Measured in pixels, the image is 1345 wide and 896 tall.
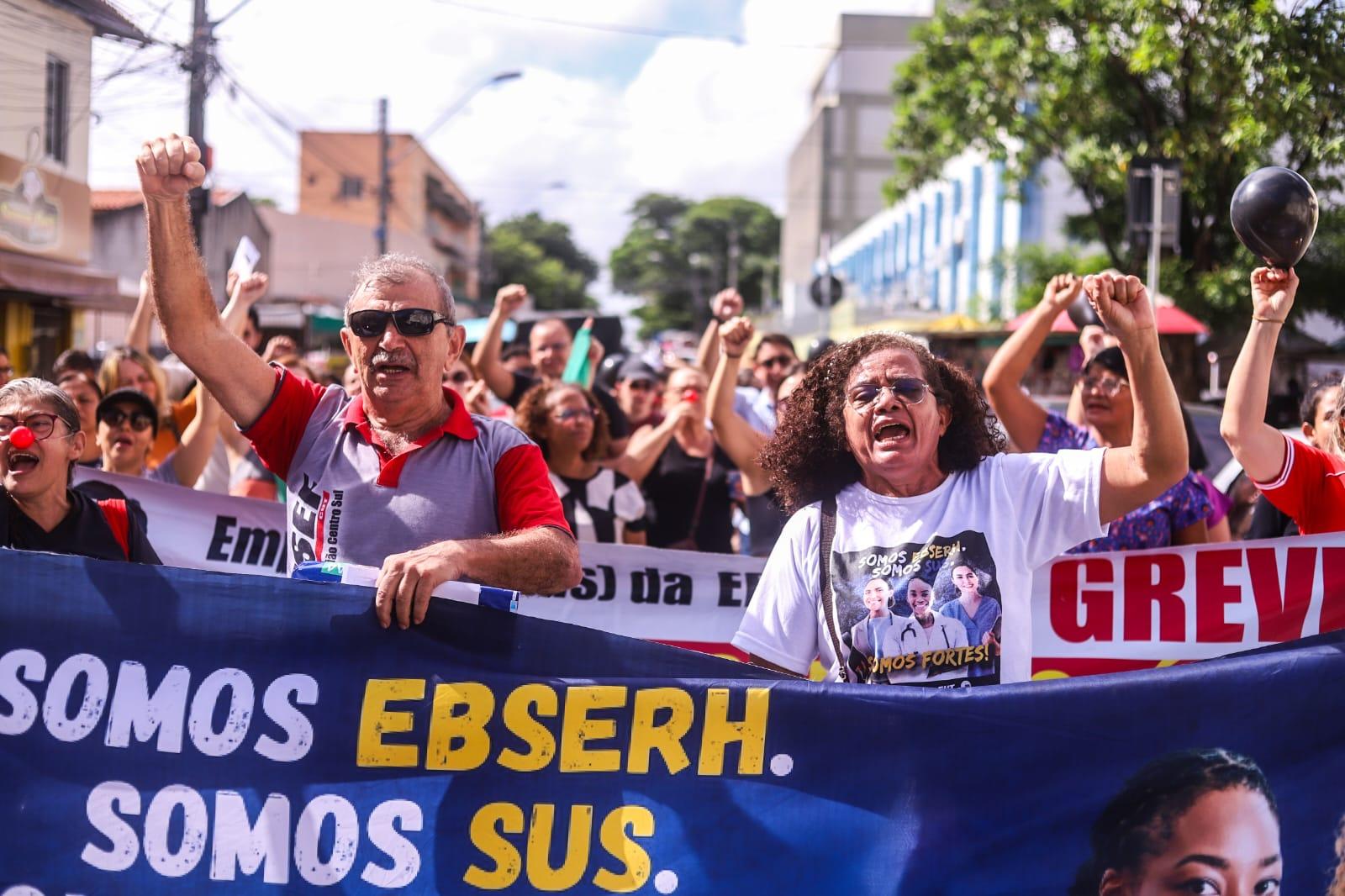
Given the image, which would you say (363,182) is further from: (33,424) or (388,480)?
(388,480)

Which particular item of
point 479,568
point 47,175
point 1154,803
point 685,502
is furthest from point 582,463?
point 47,175

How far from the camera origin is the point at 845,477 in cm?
321

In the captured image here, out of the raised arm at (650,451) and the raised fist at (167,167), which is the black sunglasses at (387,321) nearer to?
the raised fist at (167,167)

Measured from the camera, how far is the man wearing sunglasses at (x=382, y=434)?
2756mm

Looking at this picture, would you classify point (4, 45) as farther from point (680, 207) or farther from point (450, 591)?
point (680, 207)

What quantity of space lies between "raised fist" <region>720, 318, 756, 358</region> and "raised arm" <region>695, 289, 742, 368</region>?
3.11 ft

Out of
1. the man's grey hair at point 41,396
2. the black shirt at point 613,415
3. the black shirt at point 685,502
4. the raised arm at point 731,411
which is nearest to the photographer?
the man's grey hair at point 41,396

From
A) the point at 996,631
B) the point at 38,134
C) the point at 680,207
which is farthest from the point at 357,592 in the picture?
the point at 680,207

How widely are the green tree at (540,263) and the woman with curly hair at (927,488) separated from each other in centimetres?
8641

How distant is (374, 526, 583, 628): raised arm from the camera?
2539 millimetres

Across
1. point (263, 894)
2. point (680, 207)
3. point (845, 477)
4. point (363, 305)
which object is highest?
point (680, 207)

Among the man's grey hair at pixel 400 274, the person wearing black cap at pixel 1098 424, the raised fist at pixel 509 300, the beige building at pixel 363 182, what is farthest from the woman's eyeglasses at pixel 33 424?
the beige building at pixel 363 182

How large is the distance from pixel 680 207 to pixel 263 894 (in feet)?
384

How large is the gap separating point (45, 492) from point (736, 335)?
245cm
